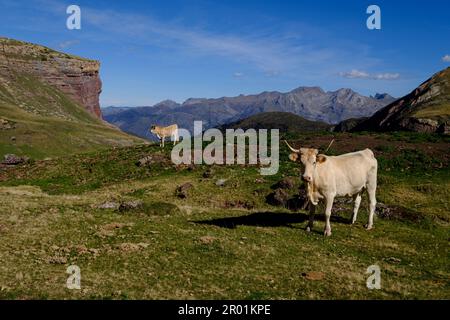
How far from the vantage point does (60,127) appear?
397ft

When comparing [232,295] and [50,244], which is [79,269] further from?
[232,295]

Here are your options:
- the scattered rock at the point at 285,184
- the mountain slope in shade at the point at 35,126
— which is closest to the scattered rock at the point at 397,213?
the scattered rock at the point at 285,184

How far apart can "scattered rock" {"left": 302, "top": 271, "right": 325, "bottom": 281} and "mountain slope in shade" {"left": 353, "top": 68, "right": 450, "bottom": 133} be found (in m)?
54.0

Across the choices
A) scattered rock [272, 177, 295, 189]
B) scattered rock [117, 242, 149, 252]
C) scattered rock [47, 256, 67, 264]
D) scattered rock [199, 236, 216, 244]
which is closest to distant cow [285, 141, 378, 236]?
scattered rock [199, 236, 216, 244]

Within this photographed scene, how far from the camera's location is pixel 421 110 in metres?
82.4

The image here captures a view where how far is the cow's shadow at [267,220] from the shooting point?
24.8 m

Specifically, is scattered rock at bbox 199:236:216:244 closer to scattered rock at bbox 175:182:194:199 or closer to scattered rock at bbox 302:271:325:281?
scattered rock at bbox 302:271:325:281

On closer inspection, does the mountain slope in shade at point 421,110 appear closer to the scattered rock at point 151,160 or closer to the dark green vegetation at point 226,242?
the dark green vegetation at point 226,242

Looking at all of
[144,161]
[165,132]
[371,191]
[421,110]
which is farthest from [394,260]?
[421,110]

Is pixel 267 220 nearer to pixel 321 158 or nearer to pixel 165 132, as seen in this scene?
pixel 321 158

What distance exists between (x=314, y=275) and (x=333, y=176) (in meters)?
7.87

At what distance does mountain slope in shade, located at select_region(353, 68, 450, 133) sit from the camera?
66.1m

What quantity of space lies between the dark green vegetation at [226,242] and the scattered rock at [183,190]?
442 millimetres
